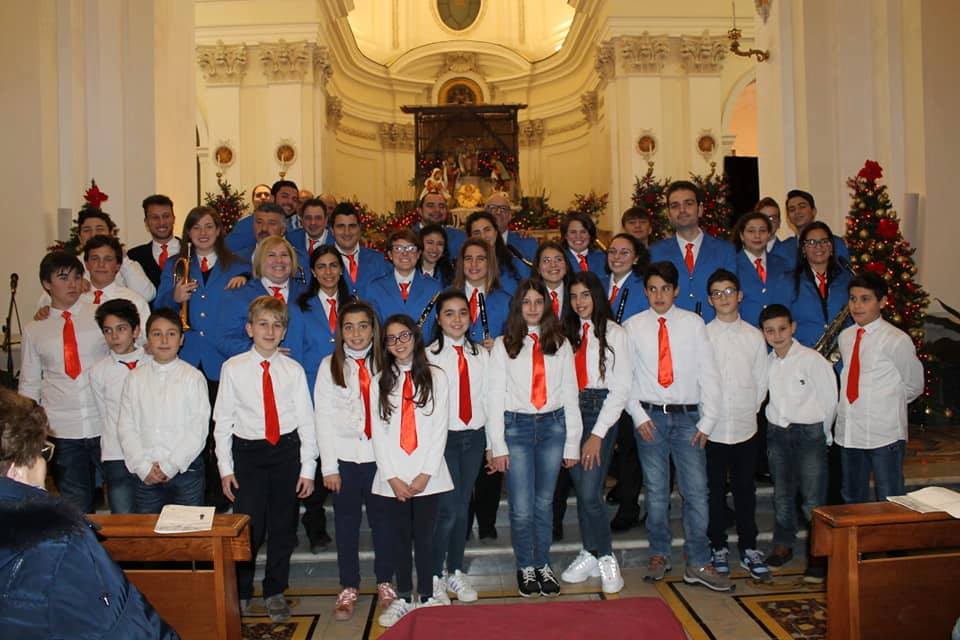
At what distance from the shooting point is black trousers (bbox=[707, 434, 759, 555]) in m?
4.80

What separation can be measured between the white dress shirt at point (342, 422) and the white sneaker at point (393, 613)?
0.77m

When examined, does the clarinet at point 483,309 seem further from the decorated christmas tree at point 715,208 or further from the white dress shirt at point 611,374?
the decorated christmas tree at point 715,208

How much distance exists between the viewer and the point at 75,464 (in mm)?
4754

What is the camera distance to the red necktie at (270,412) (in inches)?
169

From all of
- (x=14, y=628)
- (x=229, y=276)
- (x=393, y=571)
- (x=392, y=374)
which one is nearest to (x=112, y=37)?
(x=229, y=276)

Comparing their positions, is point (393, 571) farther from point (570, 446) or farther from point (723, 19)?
point (723, 19)

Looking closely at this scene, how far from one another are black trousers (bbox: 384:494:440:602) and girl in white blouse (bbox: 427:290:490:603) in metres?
0.16

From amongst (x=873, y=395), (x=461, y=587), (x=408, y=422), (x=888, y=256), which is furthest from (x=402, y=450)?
(x=888, y=256)

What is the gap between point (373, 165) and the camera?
21.5 m

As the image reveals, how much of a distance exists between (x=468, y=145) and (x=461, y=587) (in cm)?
1617

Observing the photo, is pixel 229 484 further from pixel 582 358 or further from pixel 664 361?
pixel 664 361

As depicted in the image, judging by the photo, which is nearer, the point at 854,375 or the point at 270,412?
the point at 270,412

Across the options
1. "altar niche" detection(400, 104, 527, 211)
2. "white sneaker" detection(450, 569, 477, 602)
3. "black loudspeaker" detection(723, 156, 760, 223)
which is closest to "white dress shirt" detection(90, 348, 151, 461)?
"white sneaker" detection(450, 569, 477, 602)

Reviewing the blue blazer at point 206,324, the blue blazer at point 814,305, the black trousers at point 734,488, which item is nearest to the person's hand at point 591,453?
the black trousers at point 734,488
